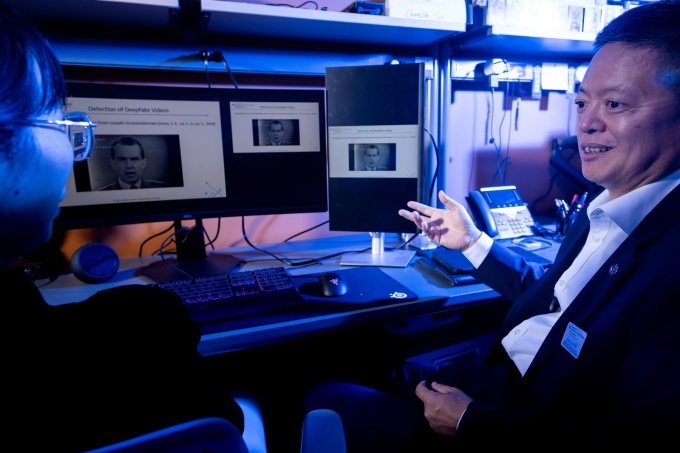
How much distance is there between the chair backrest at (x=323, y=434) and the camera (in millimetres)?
610

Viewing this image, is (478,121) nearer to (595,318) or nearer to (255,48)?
(255,48)

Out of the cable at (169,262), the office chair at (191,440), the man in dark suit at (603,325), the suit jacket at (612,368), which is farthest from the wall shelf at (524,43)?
the office chair at (191,440)

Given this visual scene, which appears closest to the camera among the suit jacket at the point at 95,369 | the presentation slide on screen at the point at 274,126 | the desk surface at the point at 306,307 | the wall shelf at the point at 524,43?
the suit jacket at the point at 95,369

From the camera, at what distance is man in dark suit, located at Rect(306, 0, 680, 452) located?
2.19ft

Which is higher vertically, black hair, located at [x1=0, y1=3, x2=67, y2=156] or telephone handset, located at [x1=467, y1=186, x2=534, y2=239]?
black hair, located at [x1=0, y1=3, x2=67, y2=156]

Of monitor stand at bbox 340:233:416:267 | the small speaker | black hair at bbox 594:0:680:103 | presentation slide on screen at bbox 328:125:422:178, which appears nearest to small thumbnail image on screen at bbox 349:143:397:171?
presentation slide on screen at bbox 328:125:422:178

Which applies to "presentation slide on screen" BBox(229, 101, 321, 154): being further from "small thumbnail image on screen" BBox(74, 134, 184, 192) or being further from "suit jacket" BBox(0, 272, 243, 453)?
"suit jacket" BBox(0, 272, 243, 453)

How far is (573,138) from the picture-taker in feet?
6.17

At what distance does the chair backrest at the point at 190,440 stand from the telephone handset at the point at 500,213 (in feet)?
4.35

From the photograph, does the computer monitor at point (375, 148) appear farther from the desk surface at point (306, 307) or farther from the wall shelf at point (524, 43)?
the wall shelf at point (524, 43)

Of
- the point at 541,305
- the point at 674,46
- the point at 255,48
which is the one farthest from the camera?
the point at 255,48

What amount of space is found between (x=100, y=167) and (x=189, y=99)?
315 millimetres

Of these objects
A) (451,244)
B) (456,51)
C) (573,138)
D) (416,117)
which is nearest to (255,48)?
(416,117)

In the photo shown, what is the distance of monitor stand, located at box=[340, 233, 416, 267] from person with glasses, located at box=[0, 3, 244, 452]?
0.86m
